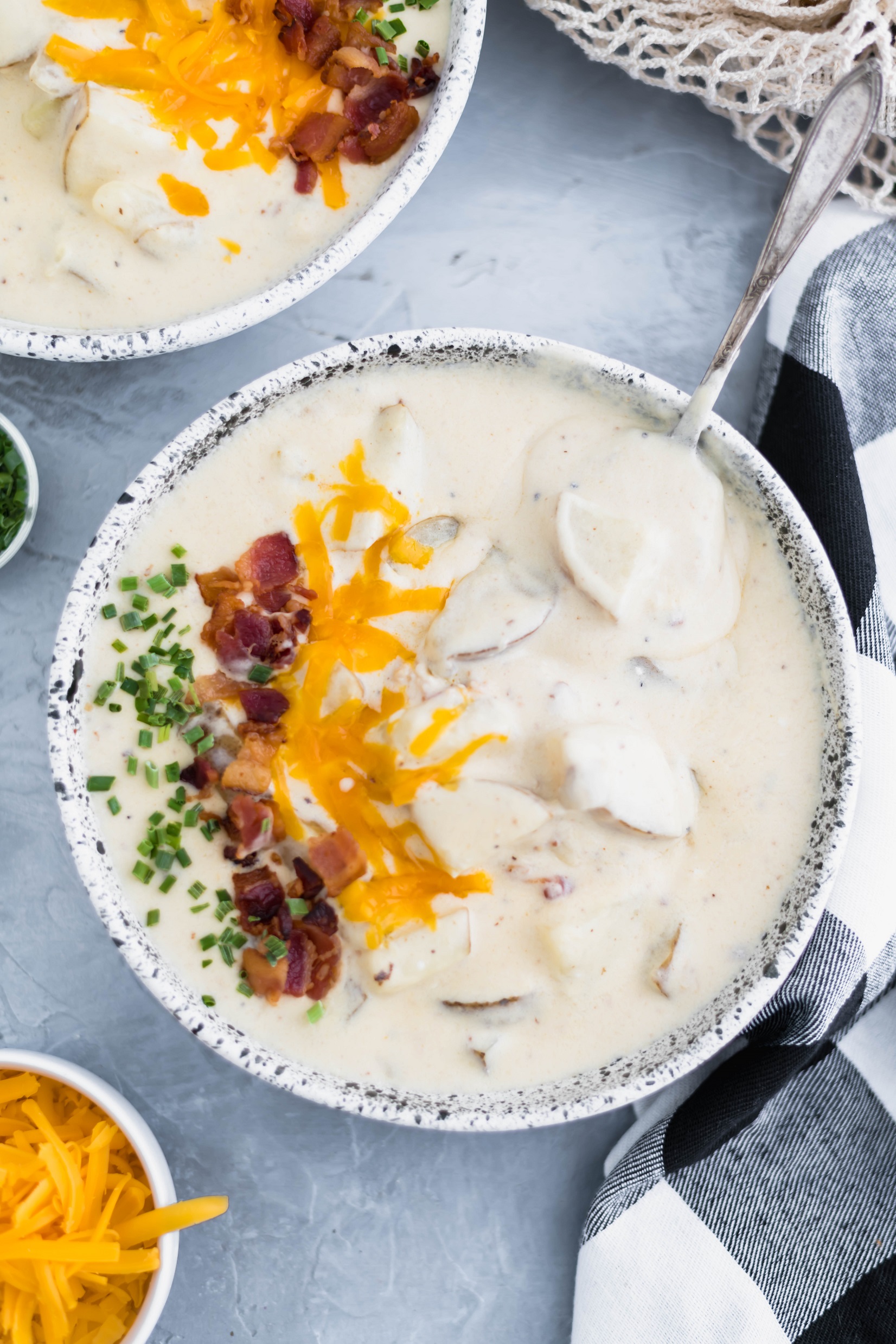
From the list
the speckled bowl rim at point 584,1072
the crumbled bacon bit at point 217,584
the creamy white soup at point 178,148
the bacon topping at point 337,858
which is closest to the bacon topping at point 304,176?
the creamy white soup at point 178,148

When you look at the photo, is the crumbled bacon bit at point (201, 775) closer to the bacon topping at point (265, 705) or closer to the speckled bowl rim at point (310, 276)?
the bacon topping at point (265, 705)

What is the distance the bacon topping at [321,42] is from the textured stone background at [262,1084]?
388 mm

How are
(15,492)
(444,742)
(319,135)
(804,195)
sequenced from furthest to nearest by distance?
(15,492) → (319,135) → (804,195) → (444,742)

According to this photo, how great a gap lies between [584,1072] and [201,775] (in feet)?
2.64

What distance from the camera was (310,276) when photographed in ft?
6.21

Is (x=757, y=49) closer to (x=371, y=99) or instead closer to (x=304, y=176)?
(x=371, y=99)

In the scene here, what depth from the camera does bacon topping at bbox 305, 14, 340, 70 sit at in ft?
6.50

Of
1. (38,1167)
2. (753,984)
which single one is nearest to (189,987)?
(38,1167)

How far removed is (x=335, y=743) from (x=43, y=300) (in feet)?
A: 3.12

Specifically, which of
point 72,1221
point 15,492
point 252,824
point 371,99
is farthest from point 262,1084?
point 371,99

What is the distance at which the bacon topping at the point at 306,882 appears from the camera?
1.78m

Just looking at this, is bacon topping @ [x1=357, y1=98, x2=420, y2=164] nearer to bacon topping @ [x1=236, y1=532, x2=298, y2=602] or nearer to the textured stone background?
the textured stone background

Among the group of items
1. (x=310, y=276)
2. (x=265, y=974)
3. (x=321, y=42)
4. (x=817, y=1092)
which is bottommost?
(x=817, y=1092)

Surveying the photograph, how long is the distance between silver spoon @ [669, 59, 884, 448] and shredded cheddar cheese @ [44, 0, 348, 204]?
2.45ft
